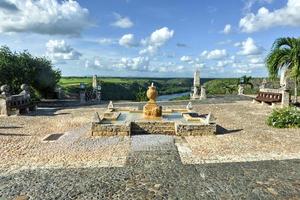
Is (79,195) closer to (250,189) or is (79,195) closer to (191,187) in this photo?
(191,187)

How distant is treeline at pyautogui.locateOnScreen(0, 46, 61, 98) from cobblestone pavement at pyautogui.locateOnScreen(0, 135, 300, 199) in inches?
732

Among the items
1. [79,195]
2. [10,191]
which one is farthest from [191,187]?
[10,191]

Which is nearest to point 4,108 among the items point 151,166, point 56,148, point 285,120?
point 56,148

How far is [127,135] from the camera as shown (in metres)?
10.8

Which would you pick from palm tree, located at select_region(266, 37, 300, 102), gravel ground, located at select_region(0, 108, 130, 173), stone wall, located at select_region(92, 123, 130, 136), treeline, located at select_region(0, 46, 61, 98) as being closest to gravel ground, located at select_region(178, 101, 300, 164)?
gravel ground, located at select_region(0, 108, 130, 173)

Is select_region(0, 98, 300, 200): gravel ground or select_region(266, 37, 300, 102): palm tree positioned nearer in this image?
select_region(0, 98, 300, 200): gravel ground

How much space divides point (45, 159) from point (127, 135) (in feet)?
12.0

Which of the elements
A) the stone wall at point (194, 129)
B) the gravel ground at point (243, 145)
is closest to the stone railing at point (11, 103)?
the stone wall at point (194, 129)

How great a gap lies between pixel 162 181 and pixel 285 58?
15.4 metres

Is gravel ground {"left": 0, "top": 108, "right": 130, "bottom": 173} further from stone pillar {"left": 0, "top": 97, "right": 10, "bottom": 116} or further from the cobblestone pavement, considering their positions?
stone pillar {"left": 0, "top": 97, "right": 10, "bottom": 116}

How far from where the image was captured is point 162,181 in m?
6.21

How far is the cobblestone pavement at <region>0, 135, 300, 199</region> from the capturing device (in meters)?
5.59

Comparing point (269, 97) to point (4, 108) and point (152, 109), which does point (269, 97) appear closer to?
point (152, 109)

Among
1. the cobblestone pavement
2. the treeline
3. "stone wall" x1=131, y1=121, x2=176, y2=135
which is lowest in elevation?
the cobblestone pavement
